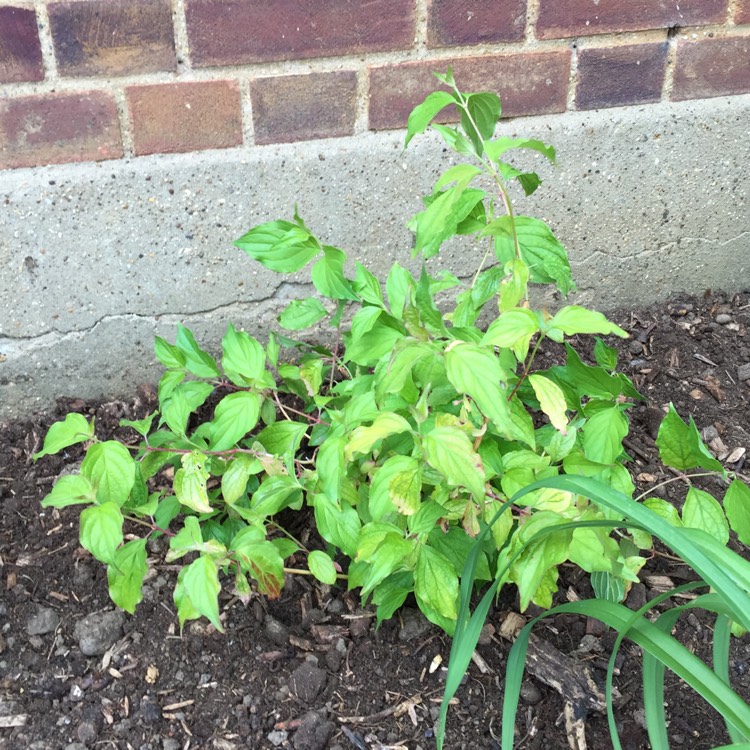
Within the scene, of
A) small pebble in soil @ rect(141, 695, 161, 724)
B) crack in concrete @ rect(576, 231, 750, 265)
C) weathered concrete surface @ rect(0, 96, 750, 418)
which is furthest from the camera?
crack in concrete @ rect(576, 231, 750, 265)

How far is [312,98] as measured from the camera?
1.38 m

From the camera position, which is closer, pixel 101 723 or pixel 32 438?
pixel 101 723

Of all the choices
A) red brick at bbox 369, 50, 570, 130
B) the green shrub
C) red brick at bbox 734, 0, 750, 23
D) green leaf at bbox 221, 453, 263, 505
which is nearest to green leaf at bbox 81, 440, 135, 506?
the green shrub

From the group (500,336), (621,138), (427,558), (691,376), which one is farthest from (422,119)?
(691,376)

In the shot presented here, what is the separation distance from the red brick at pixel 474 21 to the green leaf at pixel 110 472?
2.88 ft

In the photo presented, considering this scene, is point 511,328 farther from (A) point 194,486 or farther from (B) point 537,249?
(A) point 194,486

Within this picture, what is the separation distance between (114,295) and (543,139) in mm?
833

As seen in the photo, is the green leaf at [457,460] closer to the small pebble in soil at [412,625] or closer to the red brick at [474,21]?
the small pebble in soil at [412,625]

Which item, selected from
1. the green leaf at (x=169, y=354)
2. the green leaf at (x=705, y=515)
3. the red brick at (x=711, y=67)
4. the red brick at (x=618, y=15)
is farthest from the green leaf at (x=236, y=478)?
the red brick at (x=711, y=67)

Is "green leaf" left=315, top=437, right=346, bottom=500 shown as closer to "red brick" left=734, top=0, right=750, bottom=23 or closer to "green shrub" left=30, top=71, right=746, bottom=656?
"green shrub" left=30, top=71, right=746, bottom=656

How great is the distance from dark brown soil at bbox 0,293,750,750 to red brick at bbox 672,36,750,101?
2.48 ft

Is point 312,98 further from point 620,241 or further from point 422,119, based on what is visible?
point 620,241

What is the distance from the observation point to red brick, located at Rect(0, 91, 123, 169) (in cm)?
129

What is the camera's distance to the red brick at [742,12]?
149cm
